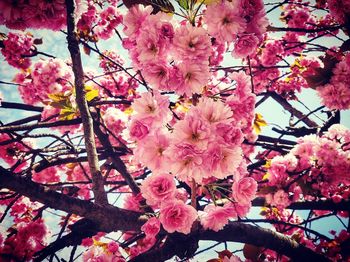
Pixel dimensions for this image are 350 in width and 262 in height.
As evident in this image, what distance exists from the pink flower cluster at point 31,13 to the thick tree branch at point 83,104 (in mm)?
112

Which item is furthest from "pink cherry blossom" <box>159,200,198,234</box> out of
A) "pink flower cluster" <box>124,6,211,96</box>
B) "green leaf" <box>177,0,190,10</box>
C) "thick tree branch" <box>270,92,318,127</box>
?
"thick tree branch" <box>270,92,318,127</box>

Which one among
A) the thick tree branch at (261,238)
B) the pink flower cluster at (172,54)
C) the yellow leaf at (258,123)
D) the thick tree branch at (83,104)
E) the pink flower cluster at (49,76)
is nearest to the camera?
the pink flower cluster at (172,54)

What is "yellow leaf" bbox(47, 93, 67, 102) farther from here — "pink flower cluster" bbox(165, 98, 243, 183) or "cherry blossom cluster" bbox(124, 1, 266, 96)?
"pink flower cluster" bbox(165, 98, 243, 183)

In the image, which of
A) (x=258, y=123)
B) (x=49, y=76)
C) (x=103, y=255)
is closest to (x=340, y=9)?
(x=258, y=123)

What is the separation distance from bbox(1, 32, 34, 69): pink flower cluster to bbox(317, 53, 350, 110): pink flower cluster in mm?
4439

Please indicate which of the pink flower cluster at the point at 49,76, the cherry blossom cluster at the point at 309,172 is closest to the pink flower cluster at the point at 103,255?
the cherry blossom cluster at the point at 309,172

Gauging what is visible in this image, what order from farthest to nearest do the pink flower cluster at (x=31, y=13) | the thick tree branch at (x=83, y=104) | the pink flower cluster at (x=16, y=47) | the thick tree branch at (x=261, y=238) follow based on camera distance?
1. the pink flower cluster at (x=16, y=47)
2. the thick tree branch at (x=261, y=238)
3. the thick tree branch at (x=83, y=104)
4. the pink flower cluster at (x=31, y=13)

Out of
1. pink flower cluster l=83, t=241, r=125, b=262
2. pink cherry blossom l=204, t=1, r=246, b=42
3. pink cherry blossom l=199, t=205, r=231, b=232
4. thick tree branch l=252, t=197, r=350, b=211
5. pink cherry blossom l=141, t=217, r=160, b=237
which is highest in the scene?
pink cherry blossom l=204, t=1, r=246, b=42

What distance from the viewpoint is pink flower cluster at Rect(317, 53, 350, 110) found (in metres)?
2.49

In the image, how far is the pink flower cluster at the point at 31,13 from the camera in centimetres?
189

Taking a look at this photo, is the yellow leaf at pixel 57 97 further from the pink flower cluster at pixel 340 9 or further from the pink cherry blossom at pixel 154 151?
the pink flower cluster at pixel 340 9

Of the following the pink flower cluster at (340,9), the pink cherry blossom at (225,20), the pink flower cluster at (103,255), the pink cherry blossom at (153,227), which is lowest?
the pink flower cluster at (103,255)

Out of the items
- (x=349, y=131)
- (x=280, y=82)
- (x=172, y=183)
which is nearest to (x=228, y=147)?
(x=172, y=183)

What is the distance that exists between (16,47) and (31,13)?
2.63 metres
